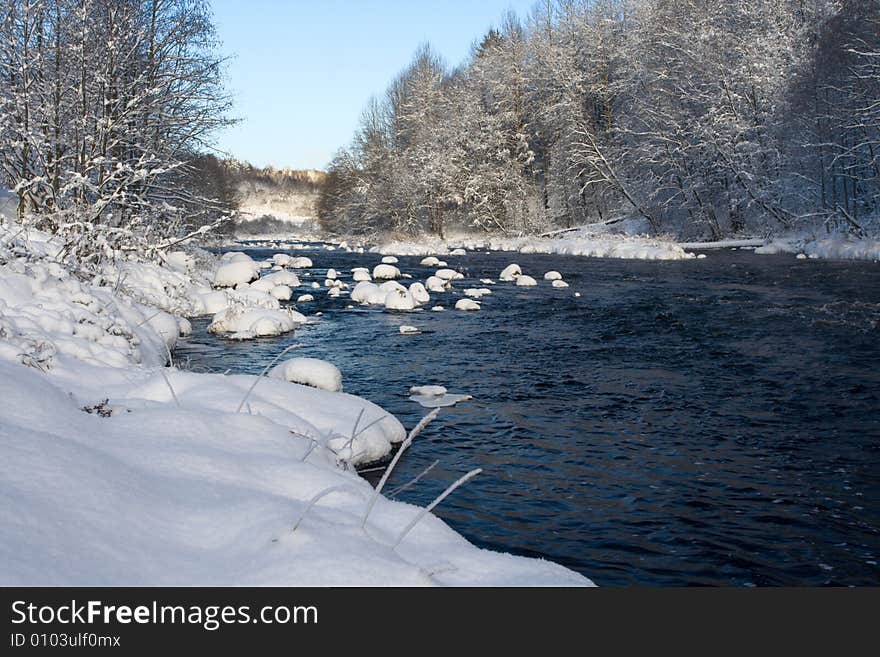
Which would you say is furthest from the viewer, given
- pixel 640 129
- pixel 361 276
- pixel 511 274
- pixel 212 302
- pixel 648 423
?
pixel 640 129

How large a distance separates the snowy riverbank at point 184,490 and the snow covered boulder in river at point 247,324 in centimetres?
633

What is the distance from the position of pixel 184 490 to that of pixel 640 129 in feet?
128

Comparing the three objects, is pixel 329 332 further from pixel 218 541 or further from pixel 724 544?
pixel 218 541

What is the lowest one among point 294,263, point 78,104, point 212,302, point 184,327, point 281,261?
point 184,327

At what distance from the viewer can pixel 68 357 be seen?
237 inches

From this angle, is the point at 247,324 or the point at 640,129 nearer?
the point at 247,324

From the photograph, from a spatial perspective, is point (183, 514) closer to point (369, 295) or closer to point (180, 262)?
point (369, 295)

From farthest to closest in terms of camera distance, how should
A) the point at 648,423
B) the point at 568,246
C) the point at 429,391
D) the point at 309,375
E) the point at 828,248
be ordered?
1. the point at 568,246
2. the point at 828,248
3. the point at 429,391
4. the point at 309,375
5. the point at 648,423

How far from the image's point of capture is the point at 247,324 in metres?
13.1

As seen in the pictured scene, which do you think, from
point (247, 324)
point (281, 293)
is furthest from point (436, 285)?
point (247, 324)

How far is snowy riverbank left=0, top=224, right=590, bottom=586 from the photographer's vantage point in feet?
9.12

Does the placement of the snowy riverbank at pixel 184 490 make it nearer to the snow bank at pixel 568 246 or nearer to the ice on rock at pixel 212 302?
the ice on rock at pixel 212 302

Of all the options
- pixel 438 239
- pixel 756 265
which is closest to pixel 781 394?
pixel 756 265

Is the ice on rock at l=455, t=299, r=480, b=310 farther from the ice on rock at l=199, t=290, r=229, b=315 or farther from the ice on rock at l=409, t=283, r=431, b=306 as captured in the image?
the ice on rock at l=199, t=290, r=229, b=315
